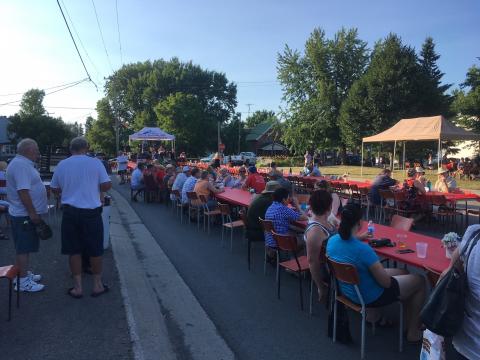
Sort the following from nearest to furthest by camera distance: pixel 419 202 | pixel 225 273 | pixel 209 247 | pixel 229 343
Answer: pixel 229 343, pixel 225 273, pixel 209 247, pixel 419 202

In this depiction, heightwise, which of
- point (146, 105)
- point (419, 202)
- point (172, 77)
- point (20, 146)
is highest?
point (172, 77)

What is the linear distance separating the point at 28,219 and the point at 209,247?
12.2ft

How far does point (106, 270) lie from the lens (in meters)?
5.77

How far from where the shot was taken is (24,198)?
443 cm

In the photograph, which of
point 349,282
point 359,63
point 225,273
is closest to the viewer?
point 349,282

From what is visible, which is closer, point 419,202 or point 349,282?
point 349,282

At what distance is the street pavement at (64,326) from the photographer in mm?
3451

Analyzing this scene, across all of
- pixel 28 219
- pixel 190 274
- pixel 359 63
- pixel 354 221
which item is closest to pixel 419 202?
pixel 190 274

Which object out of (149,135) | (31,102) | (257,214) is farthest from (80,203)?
(31,102)

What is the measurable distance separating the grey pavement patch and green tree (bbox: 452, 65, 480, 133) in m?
37.4

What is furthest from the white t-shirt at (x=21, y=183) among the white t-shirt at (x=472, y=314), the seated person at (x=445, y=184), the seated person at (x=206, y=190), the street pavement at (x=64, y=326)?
the seated person at (x=445, y=184)

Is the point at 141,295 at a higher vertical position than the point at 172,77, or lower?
lower

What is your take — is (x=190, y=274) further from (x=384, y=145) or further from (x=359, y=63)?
(x=359, y=63)

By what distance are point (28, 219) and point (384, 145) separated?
38.2 meters
